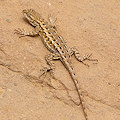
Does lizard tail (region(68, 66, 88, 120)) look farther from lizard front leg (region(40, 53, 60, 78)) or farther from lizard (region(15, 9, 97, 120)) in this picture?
lizard front leg (region(40, 53, 60, 78))

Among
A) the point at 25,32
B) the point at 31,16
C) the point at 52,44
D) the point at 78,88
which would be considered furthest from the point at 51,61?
the point at 31,16

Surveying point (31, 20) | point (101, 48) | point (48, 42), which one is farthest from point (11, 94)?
point (101, 48)

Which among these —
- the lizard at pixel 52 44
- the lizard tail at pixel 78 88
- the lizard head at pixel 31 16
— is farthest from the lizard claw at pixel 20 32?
the lizard tail at pixel 78 88

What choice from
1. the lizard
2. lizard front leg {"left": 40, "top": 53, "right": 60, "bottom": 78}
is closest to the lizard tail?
the lizard

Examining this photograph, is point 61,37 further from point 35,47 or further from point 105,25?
point 105,25

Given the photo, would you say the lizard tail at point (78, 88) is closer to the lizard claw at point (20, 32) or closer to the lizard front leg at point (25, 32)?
the lizard front leg at point (25, 32)
